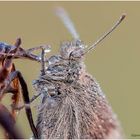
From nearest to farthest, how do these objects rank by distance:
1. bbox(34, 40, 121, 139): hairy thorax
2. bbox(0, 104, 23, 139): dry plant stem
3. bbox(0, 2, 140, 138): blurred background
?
1. bbox(0, 104, 23, 139): dry plant stem
2. bbox(34, 40, 121, 139): hairy thorax
3. bbox(0, 2, 140, 138): blurred background

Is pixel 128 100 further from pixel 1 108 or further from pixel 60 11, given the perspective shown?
pixel 1 108

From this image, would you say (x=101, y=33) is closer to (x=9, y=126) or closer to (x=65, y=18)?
(x=65, y=18)

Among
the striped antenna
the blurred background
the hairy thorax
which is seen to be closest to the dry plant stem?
the hairy thorax

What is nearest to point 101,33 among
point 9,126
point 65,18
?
point 65,18

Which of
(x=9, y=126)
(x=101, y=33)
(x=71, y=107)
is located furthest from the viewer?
(x=101, y=33)

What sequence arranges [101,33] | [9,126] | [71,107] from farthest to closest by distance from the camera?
1. [101,33]
2. [71,107]
3. [9,126]

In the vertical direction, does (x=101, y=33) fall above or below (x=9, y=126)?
above

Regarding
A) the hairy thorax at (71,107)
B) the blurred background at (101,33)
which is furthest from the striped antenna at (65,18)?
the blurred background at (101,33)

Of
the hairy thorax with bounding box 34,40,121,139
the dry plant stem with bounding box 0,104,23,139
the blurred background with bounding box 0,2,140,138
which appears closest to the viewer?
the dry plant stem with bounding box 0,104,23,139

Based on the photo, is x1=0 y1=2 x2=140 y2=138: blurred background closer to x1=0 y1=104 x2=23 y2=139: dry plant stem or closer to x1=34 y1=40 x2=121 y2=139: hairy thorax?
x1=34 y1=40 x2=121 y2=139: hairy thorax
